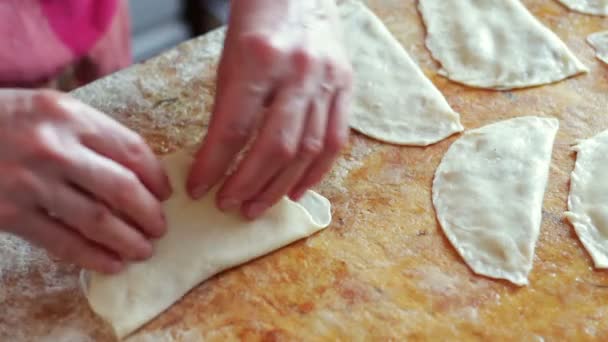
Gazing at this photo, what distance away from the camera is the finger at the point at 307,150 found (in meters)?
0.91

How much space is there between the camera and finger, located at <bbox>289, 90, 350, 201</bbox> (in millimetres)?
930

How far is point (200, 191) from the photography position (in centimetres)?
99

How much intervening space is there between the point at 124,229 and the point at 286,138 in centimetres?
24

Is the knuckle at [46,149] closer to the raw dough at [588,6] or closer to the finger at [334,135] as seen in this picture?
the finger at [334,135]

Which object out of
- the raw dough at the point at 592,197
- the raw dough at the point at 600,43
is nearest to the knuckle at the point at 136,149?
the raw dough at the point at 592,197

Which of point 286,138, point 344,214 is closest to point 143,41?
point 344,214

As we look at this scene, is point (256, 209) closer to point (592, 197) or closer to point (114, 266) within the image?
A: point (114, 266)

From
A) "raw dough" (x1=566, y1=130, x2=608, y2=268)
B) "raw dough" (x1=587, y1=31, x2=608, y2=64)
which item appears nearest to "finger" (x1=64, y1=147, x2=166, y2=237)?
"raw dough" (x1=566, y1=130, x2=608, y2=268)

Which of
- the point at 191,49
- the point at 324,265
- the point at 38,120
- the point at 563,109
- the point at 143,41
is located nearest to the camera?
the point at 38,120

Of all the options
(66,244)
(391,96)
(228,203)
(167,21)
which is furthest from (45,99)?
(167,21)

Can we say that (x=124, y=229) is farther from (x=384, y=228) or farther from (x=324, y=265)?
(x=384, y=228)

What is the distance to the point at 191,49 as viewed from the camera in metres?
1.42

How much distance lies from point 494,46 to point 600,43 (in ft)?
0.76

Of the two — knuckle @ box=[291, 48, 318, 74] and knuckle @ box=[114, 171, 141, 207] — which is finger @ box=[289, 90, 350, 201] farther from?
knuckle @ box=[114, 171, 141, 207]
